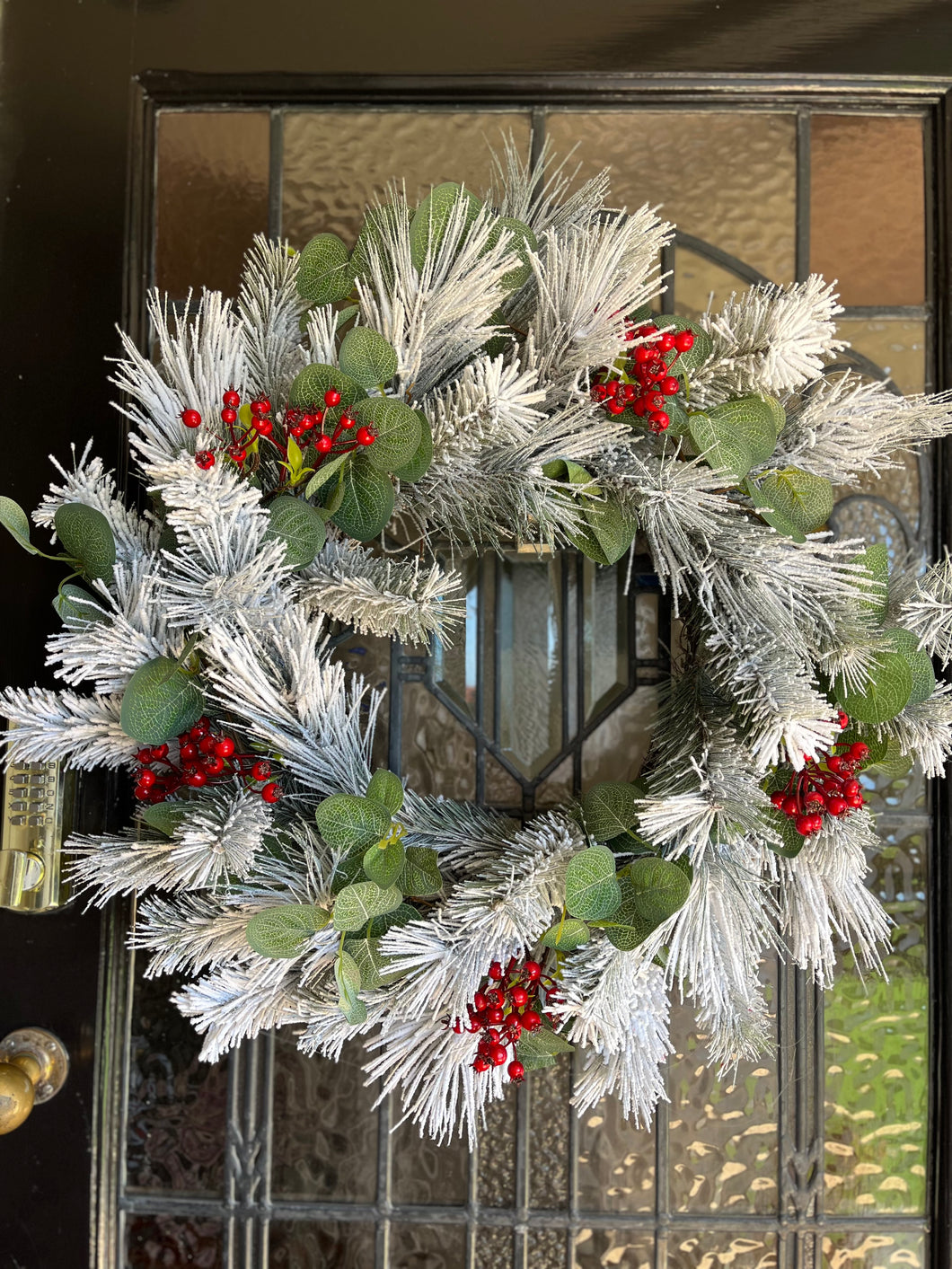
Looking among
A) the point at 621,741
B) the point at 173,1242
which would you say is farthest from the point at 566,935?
the point at 173,1242

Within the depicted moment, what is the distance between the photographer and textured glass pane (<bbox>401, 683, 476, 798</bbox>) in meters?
0.93

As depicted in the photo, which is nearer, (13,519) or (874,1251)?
(13,519)

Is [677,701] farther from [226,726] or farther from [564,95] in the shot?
[564,95]

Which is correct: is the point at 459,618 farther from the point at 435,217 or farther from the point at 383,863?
the point at 435,217

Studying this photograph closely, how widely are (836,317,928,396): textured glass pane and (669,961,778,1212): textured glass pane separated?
64 centimetres

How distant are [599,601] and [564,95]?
1.76 ft

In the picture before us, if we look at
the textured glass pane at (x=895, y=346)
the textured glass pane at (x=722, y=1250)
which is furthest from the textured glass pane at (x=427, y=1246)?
the textured glass pane at (x=895, y=346)

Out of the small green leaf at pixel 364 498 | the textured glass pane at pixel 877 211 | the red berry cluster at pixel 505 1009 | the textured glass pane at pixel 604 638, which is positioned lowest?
the red berry cluster at pixel 505 1009

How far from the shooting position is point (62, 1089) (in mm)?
Result: 918

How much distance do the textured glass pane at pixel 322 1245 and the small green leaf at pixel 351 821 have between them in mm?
547

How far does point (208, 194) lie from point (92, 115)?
149 mm

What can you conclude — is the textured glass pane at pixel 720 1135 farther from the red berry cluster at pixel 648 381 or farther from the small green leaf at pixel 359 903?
the red berry cluster at pixel 648 381

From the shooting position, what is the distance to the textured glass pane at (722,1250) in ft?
2.99

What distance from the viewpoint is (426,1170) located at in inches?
36.2
